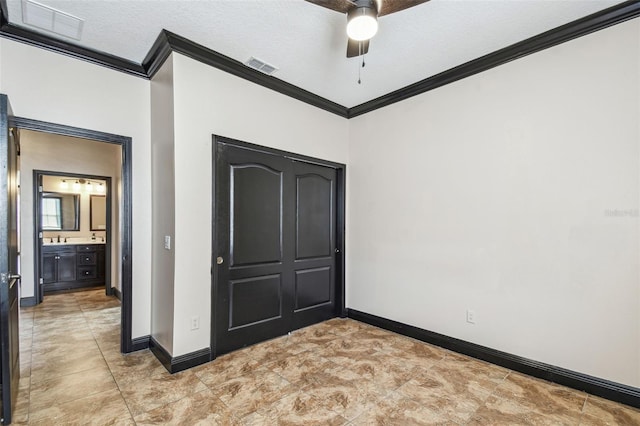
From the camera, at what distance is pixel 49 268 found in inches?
218

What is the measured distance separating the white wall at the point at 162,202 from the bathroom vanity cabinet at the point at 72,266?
3.84 meters

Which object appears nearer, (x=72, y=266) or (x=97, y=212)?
(x=72, y=266)

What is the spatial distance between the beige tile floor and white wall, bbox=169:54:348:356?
486 millimetres

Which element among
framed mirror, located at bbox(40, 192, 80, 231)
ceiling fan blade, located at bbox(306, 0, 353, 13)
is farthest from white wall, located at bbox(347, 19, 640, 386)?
framed mirror, located at bbox(40, 192, 80, 231)

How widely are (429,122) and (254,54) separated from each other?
6.59ft

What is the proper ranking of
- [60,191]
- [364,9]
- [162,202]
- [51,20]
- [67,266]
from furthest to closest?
[60,191] → [67,266] → [162,202] → [51,20] → [364,9]

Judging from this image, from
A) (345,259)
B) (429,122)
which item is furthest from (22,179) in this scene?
(429,122)

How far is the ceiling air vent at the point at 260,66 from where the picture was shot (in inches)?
119

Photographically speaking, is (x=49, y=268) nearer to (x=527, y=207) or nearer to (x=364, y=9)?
(x=364, y=9)

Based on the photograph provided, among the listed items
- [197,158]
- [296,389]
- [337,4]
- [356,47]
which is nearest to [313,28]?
[356,47]

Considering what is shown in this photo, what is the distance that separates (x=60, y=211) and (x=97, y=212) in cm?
61

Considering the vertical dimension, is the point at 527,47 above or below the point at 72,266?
above

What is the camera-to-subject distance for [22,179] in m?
4.79

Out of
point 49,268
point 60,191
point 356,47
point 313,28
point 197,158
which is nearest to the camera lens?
point 356,47
